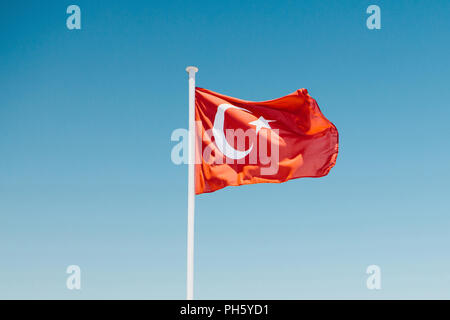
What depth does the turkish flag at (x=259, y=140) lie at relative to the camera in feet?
45.0

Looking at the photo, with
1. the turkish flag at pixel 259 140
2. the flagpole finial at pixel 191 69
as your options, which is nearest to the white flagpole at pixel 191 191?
the flagpole finial at pixel 191 69

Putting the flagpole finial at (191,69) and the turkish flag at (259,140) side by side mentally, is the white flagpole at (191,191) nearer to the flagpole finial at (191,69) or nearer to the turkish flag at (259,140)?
the flagpole finial at (191,69)

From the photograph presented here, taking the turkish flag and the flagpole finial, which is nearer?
the flagpole finial

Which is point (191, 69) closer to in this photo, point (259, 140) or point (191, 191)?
point (259, 140)

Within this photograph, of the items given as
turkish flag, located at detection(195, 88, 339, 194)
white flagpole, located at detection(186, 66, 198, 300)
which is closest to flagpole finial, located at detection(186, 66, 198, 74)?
white flagpole, located at detection(186, 66, 198, 300)

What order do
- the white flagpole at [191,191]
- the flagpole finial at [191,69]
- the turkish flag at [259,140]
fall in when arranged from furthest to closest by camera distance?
the turkish flag at [259,140], the flagpole finial at [191,69], the white flagpole at [191,191]

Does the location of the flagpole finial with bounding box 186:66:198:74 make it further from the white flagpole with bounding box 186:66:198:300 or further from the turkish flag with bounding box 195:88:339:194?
the turkish flag with bounding box 195:88:339:194

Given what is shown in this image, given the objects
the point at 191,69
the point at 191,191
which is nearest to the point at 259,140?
the point at 191,69

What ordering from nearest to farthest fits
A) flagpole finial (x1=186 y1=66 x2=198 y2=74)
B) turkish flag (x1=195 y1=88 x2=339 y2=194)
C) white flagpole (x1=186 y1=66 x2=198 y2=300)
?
white flagpole (x1=186 y1=66 x2=198 y2=300) < flagpole finial (x1=186 y1=66 x2=198 y2=74) < turkish flag (x1=195 y1=88 x2=339 y2=194)

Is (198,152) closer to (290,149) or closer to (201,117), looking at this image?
(201,117)

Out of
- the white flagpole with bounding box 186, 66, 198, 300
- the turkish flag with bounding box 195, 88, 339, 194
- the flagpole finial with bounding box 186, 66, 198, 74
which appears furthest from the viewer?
the turkish flag with bounding box 195, 88, 339, 194

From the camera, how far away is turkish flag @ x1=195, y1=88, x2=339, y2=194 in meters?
13.7
